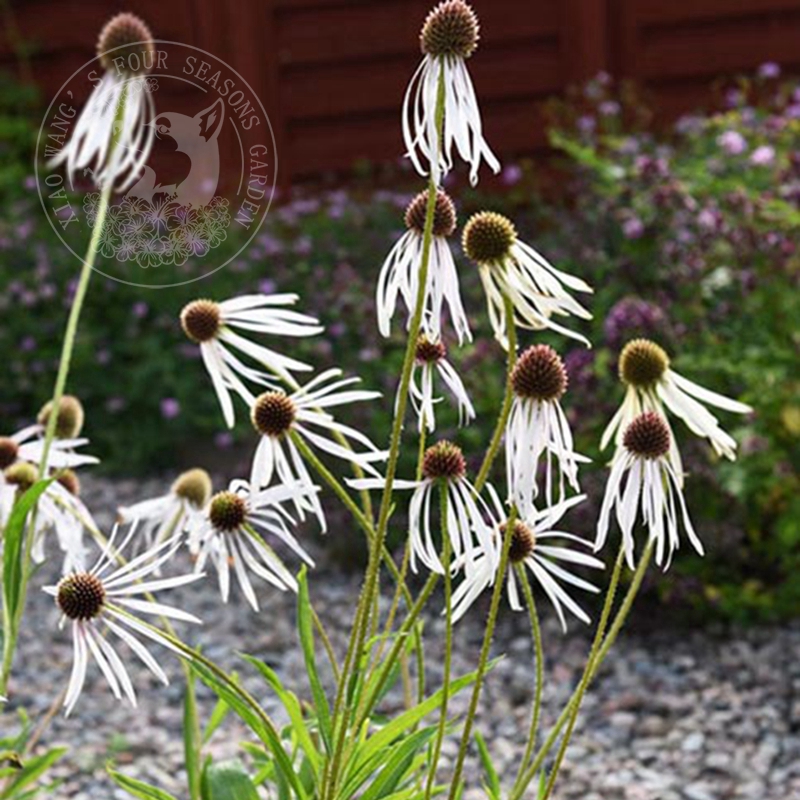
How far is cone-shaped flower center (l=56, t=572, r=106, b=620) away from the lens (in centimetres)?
128

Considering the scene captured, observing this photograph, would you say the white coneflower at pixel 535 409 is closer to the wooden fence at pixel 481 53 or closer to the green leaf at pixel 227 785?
the green leaf at pixel 227 785

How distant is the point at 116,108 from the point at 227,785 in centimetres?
69

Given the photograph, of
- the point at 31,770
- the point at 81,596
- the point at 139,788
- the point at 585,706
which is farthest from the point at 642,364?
the point at 585,706

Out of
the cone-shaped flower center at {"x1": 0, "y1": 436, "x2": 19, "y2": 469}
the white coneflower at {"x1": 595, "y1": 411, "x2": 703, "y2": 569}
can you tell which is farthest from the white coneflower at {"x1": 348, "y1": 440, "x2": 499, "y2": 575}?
the cone-shaped flower center at {"x1": 0, "y1": 436, "x2": 19, "y2": 469}

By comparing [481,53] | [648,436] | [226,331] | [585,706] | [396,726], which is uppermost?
[481,53]

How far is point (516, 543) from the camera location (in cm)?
144

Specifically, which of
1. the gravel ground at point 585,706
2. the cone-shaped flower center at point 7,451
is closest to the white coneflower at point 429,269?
the cone-shaped flower center at point 7,451

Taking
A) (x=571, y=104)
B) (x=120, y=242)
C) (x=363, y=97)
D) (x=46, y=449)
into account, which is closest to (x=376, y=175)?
(x=363, y=97)

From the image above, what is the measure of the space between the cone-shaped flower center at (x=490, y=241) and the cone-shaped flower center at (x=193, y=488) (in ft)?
2.01

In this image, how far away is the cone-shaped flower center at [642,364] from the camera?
1.34 meters

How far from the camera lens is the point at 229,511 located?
143 cm

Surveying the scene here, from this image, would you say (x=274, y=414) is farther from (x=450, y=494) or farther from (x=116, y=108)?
(x=116, y=108)

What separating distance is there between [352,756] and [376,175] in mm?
4875

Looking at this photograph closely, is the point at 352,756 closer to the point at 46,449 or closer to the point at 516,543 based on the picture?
the point at 516,543
